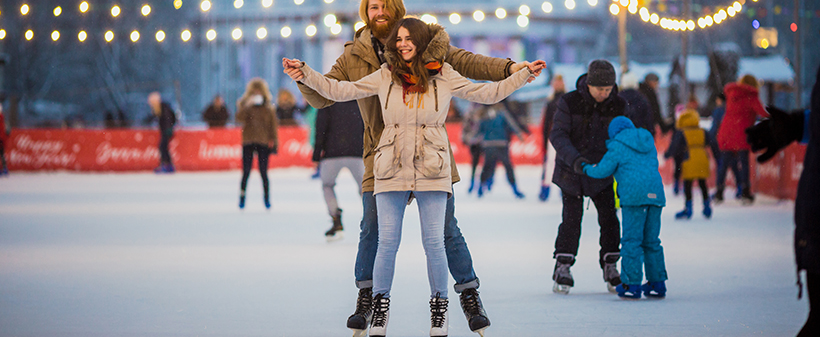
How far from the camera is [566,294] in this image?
5.28 m

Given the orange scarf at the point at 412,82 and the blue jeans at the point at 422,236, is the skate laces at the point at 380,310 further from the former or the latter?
the orange scarf at the point at 412,82

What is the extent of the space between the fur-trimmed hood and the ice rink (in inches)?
48.7

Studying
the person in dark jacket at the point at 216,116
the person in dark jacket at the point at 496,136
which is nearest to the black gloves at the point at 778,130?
the person in dark jacket at the point at 496,136

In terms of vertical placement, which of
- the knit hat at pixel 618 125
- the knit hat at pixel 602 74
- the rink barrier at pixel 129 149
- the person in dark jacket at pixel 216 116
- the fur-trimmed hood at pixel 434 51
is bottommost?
the rink barrier at pixel 129 149

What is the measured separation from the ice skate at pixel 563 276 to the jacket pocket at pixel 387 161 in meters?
1.75

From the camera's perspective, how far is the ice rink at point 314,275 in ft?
14.6

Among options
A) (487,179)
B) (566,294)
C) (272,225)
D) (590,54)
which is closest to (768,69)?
(590,54)

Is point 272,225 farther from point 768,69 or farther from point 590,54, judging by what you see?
point 590,54

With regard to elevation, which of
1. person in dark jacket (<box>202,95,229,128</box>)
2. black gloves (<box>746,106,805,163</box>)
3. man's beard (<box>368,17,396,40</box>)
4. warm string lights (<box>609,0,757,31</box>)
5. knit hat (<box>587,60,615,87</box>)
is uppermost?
warm string lights (<box>609,0,757,31</box>)

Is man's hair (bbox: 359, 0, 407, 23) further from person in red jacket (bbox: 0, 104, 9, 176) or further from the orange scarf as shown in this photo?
person in red jacket (bbox: 0, 104, 9, 176)

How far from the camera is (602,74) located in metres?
5.20

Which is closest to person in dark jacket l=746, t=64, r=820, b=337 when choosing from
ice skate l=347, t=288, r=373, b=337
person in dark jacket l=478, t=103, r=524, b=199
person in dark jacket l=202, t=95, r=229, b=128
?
ice skate l=347, t=288, r=373, b=337

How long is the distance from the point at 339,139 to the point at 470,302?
12.5 feet

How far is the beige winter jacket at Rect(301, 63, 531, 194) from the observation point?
3.90 metres
